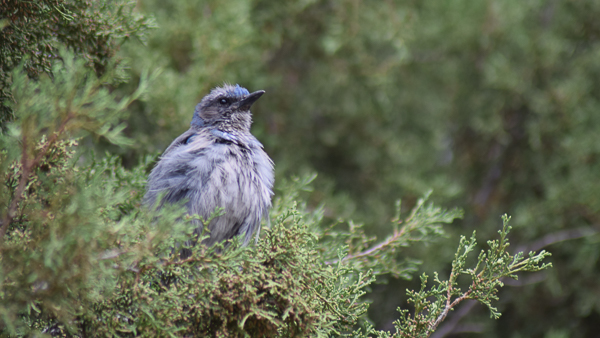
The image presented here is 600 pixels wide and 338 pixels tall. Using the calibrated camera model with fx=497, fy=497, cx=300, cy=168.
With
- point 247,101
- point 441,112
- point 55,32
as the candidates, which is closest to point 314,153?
point 441,112

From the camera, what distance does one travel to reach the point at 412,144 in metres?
6.83

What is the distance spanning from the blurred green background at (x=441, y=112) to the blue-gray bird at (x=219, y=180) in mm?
1400

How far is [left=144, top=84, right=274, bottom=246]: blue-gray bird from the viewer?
2957 millimetres

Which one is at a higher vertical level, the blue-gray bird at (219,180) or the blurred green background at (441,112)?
the blurred green background at (441,112)

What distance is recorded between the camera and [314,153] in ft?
21.9

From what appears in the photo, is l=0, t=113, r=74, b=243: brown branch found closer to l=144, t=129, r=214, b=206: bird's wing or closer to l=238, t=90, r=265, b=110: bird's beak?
l=144, t=129, r=214, b=206: bird's wing

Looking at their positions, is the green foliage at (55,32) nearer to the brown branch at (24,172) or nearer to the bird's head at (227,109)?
the brown branch at (24,172)

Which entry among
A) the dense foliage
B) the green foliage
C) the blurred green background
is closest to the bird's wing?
the dense foliage

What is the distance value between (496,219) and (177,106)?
423 cm

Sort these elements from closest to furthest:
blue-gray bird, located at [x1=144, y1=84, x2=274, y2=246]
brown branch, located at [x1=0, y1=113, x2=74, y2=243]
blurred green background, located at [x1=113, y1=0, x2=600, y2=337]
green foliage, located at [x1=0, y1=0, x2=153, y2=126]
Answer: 1. brown branch, located at [x1=0, y1=113, x2=74, y2=243]
2. green foliage, located at [x1=0, y1=0, x2=153, y2=126]
3. blue-gray bird, located at [x1=144, y1=84, x2=274, y2=246]
4. blurred green background, located at [x1=113, y1=0, x2=600, y2=337]

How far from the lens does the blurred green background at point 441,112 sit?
528 cm

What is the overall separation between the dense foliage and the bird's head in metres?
0.32

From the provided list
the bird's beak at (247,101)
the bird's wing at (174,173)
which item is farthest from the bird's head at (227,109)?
the bird's wing at (174,173)

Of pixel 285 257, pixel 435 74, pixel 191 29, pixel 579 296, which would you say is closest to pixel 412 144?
→ pixel 435 74
